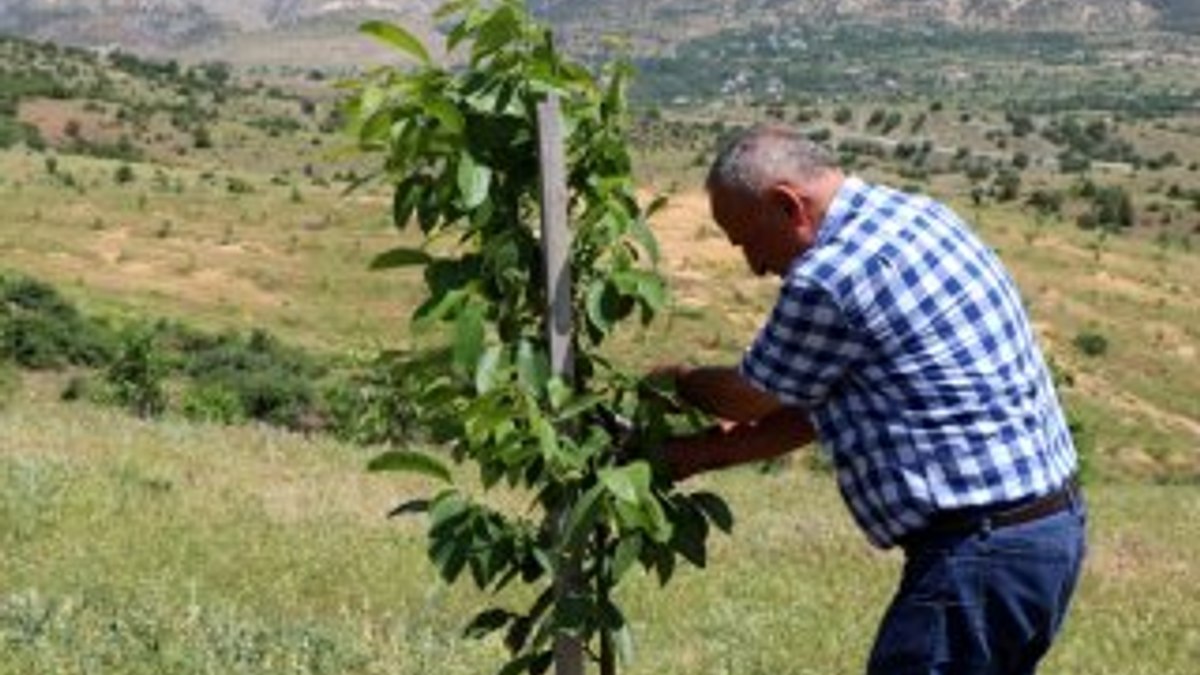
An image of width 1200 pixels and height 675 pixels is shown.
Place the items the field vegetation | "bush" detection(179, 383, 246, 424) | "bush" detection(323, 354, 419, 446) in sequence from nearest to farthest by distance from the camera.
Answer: the field vegetation
"bush" detection(323, 354, 419, 446)
"bush" detection(179, 383, 246, 424)

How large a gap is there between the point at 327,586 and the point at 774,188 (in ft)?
22.5

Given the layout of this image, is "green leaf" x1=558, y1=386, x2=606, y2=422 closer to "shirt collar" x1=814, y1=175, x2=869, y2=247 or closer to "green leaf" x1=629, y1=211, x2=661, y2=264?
"green leaf" x1=629, y1=211, x2=661, y2=264

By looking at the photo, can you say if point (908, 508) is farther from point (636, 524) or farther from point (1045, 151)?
point (1045, 151)

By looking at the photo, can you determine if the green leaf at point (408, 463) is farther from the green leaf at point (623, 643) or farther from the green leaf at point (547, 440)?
the green leaf at point (623, 643)

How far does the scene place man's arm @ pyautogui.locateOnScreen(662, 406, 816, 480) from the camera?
424 centimetres

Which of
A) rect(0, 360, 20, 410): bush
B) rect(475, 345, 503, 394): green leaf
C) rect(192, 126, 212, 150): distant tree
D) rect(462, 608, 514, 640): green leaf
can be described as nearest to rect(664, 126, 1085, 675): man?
rect(475, 345, 503, 394): green leaf

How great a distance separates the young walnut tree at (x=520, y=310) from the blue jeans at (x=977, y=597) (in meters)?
0.65

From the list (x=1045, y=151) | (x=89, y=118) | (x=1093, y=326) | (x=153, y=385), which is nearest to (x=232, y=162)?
(x=89, y=118)

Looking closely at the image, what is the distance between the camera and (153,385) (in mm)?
39000

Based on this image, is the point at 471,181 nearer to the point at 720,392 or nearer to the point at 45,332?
the point at 720,392

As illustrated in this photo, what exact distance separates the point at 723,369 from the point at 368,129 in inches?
45.4

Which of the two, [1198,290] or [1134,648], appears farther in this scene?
[1198,290]

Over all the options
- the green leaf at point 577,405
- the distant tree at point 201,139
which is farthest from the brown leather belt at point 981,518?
the distant tree at point 201,139

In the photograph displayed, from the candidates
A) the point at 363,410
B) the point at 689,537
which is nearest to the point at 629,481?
the point at 689,537
